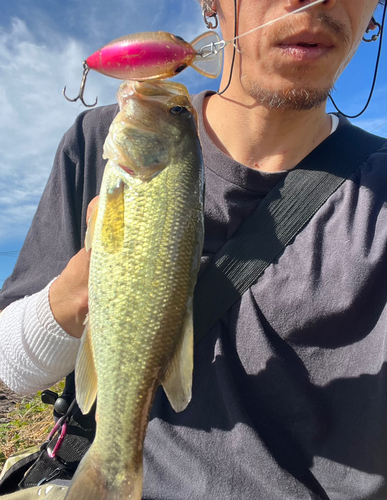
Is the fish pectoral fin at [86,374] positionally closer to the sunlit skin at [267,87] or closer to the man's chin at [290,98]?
the sunlit skin at [267,87]

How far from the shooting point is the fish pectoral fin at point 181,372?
135 centimetres

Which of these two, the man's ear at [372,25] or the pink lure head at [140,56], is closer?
the pink lure head at [140,56]

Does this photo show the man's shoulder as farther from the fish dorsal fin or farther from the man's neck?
the fish dorsal fin

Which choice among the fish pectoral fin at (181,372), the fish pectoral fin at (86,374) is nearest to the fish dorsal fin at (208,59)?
the fish pectoral fin at (181,372)

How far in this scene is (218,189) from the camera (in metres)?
2.13

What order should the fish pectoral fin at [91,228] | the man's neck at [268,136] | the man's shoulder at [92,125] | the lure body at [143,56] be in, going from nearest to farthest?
the lure body at [143,56], the fish pectoral fin at [91,228], the man's neck at [268,136], the man's shoulder at [92,125]

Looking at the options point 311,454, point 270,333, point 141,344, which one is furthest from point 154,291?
point 311,454

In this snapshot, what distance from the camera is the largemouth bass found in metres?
1.37

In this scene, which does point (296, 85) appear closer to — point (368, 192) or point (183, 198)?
point (368, 192)

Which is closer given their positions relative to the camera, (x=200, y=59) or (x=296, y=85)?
(x=200, y=59)

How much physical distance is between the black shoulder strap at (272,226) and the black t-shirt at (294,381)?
6cm

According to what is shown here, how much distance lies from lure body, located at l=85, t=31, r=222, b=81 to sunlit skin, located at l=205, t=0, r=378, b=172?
0.81 metres

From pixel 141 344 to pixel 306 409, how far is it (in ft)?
3.39

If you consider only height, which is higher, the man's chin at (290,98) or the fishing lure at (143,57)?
the fishing lure at (143,57)
